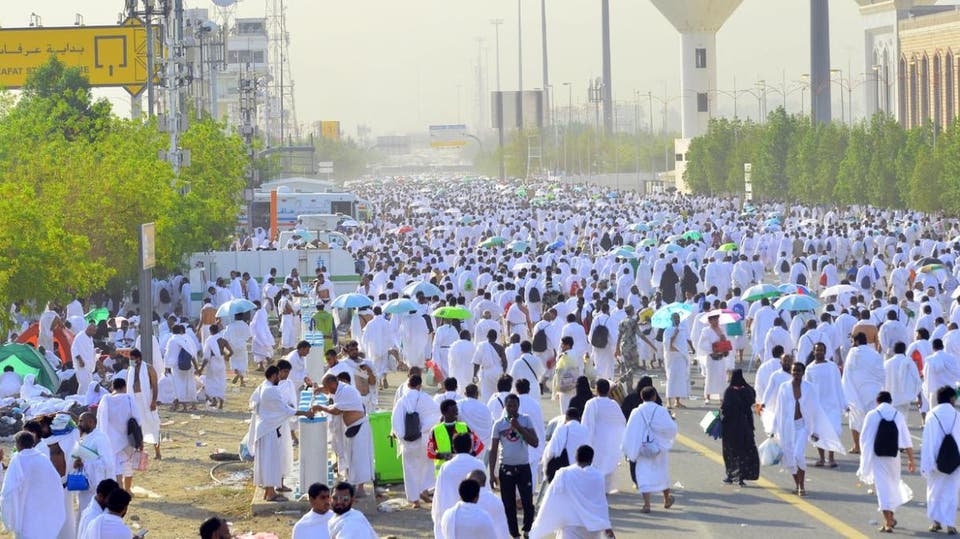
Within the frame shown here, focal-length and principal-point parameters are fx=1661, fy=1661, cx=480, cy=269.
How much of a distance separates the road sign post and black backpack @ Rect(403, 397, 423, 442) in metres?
6.78

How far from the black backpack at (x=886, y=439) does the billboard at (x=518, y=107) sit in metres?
141

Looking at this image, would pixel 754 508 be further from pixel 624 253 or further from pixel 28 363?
pixel 624 253

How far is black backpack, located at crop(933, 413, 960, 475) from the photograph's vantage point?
12.3 meters

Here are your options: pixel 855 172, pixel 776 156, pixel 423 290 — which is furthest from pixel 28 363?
pixel 776 156

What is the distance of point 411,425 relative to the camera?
14016mm

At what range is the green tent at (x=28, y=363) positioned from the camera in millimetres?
19547

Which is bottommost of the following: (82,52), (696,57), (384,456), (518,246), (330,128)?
(384,456)

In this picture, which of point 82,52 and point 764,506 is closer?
point 764,506

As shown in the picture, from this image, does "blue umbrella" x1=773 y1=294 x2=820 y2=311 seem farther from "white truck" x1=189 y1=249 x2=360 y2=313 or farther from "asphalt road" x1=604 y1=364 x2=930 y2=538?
"white truck" x1=189 y1=249 x2=360 y2=313

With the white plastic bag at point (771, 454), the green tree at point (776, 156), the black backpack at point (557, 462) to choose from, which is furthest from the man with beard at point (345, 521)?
the green tree at point (776, 156)

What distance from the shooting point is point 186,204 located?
34.0 meters

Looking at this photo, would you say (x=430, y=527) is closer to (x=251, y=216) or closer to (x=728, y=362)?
(x=728, y=362)

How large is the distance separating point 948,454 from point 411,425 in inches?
173

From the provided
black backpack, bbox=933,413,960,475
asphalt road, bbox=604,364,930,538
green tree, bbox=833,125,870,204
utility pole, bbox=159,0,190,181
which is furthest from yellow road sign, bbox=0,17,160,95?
black backpack, bbox=933,413,960,475
